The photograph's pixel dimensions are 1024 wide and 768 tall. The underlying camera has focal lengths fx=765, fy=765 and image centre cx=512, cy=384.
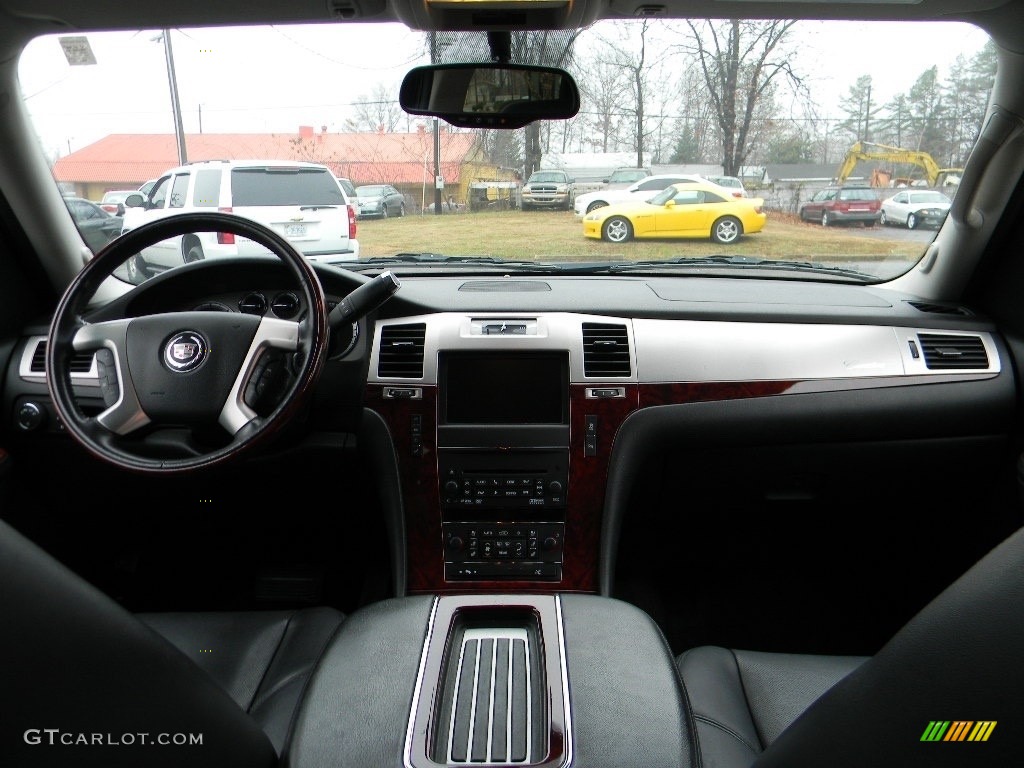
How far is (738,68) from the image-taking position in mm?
3182

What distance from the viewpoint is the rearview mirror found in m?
2.53

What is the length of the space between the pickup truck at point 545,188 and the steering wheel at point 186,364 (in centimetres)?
148

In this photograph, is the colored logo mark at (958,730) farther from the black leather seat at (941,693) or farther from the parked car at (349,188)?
the parked car at (349,188)

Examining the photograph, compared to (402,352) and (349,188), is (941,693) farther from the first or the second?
(349,188)

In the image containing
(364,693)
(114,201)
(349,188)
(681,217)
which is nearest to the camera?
(364,693)

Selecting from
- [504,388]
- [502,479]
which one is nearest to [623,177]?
[504,388]

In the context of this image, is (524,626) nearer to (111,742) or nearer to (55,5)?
(111,742)

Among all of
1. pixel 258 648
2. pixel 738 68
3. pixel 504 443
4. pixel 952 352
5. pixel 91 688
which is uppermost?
pixel 738 68

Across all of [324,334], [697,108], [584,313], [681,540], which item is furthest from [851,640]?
[324,334]

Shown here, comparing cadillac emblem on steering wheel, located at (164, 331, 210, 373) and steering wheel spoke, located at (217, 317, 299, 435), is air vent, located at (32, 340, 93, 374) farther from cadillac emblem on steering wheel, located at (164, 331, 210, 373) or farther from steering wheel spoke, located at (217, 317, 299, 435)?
steering wheel spoke, located at (217, 317, 299, 435)

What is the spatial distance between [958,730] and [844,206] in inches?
116

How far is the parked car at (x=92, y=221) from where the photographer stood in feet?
10.8

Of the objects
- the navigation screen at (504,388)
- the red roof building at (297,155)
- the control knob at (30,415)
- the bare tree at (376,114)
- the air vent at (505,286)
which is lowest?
the control knob at (30,415)

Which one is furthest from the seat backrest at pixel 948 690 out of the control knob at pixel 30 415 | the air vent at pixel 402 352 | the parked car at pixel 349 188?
the parked car at pixel 349 188
